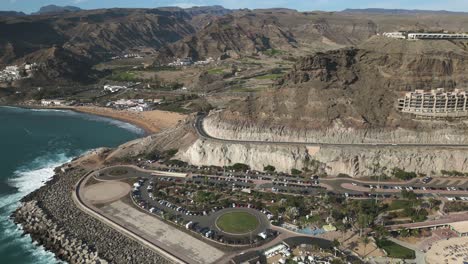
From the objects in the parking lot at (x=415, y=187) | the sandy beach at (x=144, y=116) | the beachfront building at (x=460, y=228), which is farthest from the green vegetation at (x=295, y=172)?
the sandy beach at (x=144, y=116)

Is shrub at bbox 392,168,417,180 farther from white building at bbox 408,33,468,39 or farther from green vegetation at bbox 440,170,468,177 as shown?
white building at bbox 408,33,468,39

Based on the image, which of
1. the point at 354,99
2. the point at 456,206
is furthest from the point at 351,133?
the point at 456,206

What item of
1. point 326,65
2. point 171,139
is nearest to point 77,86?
point 171,139

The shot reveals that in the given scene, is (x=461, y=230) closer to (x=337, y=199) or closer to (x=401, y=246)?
(x=401, y=246)

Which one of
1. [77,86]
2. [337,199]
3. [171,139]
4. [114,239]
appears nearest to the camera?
[114,239]

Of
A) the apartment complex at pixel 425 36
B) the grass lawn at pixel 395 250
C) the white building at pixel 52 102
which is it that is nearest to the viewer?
the grass lawn at pixel 395 250

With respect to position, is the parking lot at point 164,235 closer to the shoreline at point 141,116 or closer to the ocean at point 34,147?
the ocean at point 34,147

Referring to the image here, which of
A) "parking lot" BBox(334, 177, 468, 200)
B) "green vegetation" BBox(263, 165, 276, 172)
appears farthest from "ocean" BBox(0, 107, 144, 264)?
"parking lot" BBox(334, 177, 468, 200)
